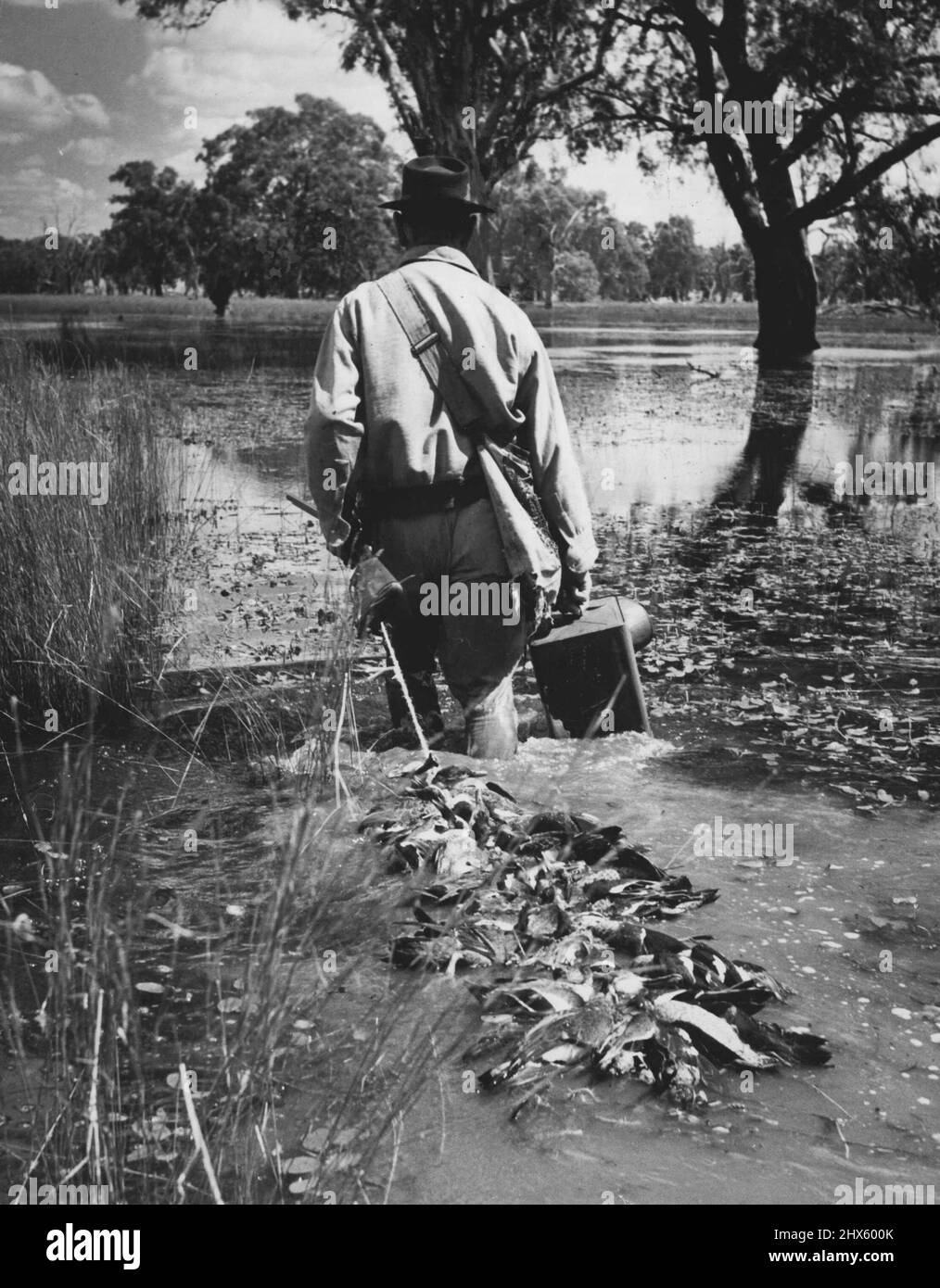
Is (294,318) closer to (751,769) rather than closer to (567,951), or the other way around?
(751,769)

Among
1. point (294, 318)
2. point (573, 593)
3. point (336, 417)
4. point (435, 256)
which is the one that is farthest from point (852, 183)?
point (294, 318)

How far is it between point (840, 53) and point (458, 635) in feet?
78.9

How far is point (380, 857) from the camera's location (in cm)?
436

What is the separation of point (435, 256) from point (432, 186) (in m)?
0.24

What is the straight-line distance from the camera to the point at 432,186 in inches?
190

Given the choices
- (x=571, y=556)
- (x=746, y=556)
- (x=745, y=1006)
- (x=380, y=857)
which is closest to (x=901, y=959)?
(x=745, y=1006)

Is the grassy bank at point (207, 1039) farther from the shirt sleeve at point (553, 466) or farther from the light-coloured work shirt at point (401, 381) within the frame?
the shirt sleeve at point (553, 466)

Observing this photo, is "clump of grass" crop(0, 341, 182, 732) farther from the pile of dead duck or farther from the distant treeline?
the distant treeline

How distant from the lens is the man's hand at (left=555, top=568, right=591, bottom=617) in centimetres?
524

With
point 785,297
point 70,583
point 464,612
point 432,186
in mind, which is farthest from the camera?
point 785,297

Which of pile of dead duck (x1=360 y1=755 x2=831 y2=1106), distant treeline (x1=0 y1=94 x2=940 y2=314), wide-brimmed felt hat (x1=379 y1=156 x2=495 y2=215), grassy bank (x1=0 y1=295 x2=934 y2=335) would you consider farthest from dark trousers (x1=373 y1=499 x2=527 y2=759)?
grassy bank (x1=0 y1=295 x2=934 y2=335)

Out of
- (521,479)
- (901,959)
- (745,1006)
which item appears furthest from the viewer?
(521,479)

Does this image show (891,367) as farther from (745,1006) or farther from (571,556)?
(745,1006)

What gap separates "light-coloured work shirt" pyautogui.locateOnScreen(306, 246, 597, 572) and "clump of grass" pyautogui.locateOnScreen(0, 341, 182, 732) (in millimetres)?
1143
